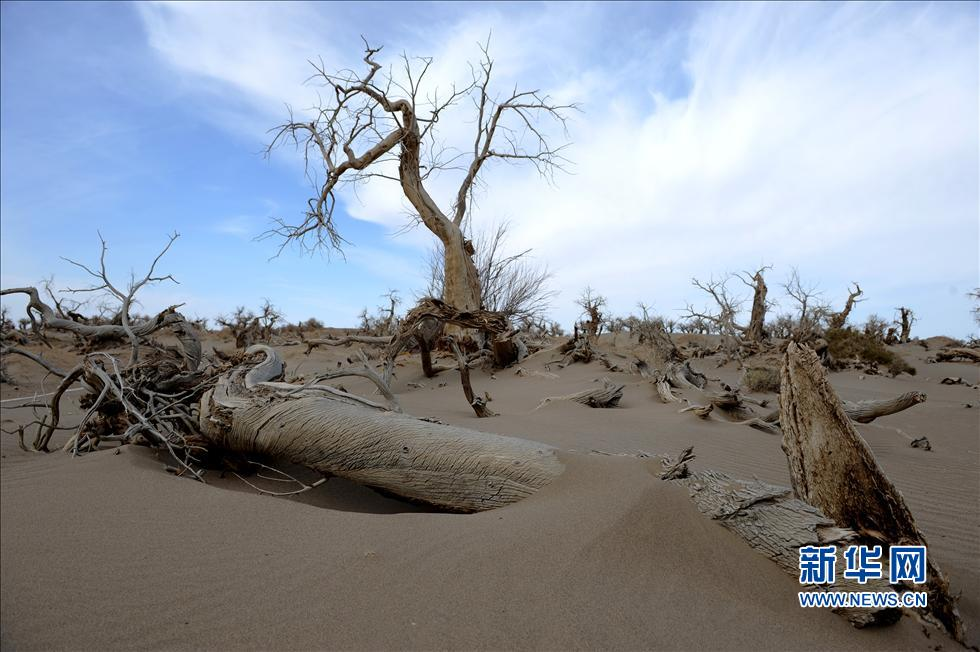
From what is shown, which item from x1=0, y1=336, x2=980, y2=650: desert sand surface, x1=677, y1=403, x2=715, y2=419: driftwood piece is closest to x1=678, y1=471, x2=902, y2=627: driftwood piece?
x1=0, y1=336, x2=980, y2=650: desert sand surface

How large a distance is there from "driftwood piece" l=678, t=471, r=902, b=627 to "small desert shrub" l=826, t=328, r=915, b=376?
40.6 ft

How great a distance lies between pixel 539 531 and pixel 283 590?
1031 millimetres

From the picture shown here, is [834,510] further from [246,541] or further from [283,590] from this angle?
[246,541]

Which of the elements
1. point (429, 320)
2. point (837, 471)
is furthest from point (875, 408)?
point (429, 320)

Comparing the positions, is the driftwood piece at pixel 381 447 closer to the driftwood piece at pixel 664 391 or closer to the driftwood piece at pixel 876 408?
the driftwood piece at pixel 876 408

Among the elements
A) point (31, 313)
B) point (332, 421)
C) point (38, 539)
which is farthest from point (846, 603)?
point (31, 313)

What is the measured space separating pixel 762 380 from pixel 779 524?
750 centimetres

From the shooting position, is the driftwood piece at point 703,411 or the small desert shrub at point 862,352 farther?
the small desert shrub at point 862,352

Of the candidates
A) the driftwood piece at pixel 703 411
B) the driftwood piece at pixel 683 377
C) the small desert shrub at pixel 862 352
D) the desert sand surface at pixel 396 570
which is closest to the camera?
the desert sand surface at pixel 396 570

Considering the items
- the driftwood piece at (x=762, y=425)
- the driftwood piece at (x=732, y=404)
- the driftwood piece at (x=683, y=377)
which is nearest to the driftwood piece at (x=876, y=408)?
the driftwood piece at (x=762, y=425)

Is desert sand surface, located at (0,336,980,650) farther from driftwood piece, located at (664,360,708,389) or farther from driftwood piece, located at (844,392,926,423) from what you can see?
driftwood piece, located at (664,360,708,389)

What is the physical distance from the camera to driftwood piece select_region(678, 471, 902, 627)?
2.05m

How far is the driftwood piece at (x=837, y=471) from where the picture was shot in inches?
86.2

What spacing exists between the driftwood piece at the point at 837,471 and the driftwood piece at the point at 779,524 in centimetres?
12
